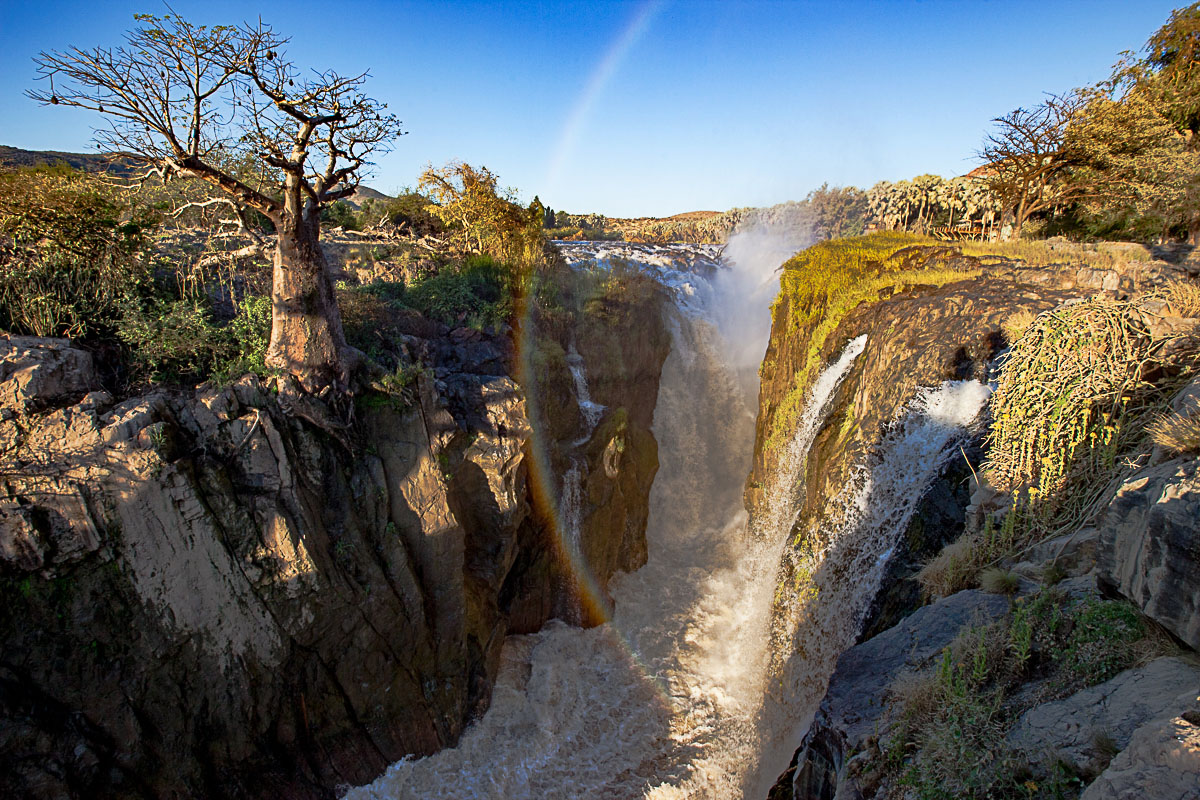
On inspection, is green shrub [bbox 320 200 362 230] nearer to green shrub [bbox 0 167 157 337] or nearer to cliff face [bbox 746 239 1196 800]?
green shrub [bbox 0 167 157 337]

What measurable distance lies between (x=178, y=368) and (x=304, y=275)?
6.45ft

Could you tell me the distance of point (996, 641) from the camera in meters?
3.60

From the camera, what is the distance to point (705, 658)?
9977 millimetres

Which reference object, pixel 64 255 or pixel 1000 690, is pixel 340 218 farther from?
pixel 1000 690

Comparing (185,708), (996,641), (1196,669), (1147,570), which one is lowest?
(185,708)

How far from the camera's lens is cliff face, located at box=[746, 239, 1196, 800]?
107 inches

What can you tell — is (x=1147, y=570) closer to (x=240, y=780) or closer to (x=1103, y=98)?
(x=240, y=780)

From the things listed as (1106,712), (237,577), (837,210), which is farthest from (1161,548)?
(837,210)

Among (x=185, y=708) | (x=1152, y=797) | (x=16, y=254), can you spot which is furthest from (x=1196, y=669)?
(x=16, y=254)

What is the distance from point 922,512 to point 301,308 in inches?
326

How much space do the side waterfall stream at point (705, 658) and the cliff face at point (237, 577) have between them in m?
0.91

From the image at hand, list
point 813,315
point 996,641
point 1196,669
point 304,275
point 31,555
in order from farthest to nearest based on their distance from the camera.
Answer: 1. point 813,315
2. point 304,275
3. point 31,555
4. point 996,641
5. point 1196,669

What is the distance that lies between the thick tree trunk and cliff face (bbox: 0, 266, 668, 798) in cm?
45

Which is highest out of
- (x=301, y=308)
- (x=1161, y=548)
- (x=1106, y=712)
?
(x=301, y=308)
